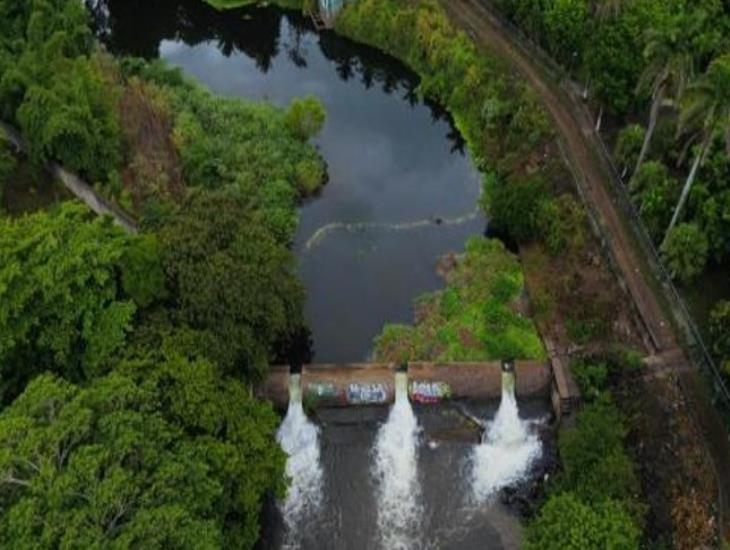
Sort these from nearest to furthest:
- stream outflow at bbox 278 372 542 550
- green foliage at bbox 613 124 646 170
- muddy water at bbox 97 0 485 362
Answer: stream outflow at bbox 278 372 542 550 → muddy water at bbox 97 0 485 362 → green foliage at bbox 613 124 646 170

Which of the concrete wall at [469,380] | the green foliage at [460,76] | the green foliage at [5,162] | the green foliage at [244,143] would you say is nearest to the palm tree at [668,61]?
the green foliage at [460,76]

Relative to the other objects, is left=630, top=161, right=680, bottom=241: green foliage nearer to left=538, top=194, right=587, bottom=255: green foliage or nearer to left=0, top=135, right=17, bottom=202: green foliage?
left=538, top=194, right=587, bottom=255: green foliage

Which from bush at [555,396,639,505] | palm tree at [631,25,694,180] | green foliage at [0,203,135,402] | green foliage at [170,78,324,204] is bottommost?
bush at [555,396,639,505]

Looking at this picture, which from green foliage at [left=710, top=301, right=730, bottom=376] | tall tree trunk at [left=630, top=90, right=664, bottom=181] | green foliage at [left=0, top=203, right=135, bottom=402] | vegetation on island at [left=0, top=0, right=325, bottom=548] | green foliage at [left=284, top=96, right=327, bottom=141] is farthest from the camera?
green foliage at [left=284, top=96, right=327, bottom=141]

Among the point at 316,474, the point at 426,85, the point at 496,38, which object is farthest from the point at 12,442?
the point at 496,38

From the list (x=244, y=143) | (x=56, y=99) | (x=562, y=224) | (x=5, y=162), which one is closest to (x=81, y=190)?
(x=5, y=162)

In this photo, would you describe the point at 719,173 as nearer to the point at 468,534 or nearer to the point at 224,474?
the point at 468,534

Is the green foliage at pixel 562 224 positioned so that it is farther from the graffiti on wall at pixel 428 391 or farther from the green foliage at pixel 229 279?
the green foliage at pixel 229 279

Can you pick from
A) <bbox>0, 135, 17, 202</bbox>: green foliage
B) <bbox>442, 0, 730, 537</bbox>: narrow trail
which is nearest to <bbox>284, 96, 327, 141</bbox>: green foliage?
<bbox>442, 0, 730, 537</bbox>: narrow trail
